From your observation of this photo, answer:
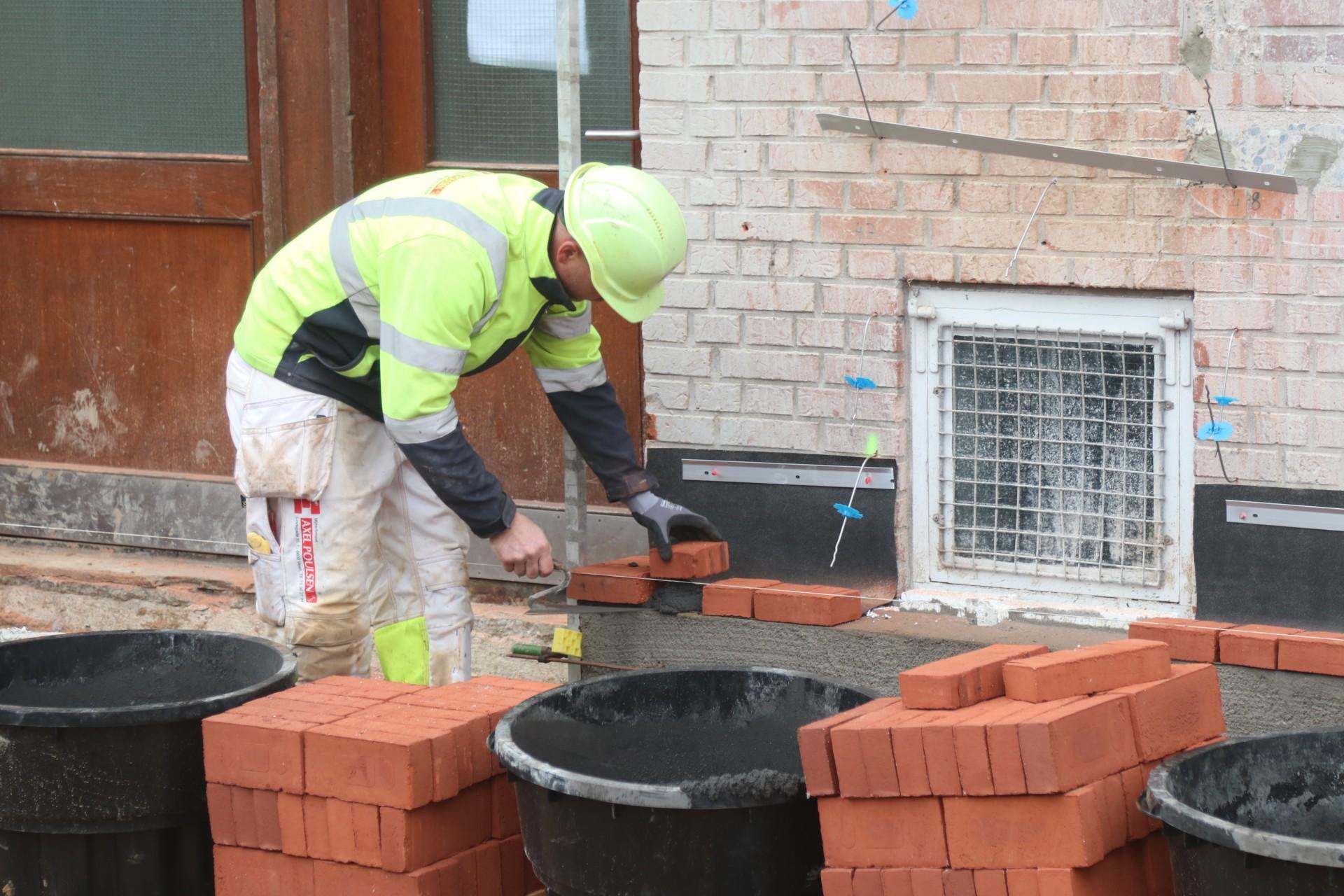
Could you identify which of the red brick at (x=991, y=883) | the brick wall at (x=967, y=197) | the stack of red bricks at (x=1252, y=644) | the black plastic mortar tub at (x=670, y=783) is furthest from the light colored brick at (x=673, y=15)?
the red brick at (x=991, y=883)

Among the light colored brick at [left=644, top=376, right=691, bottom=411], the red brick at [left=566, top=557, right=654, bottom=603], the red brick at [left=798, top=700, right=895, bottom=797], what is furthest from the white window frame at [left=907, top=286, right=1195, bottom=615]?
the red brick at [left=798, top=700, right=895, bottom=797]

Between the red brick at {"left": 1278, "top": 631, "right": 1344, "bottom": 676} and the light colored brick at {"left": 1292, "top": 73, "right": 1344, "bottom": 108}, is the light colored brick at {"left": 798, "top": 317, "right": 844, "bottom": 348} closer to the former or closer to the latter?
the light colored brick at {"left": 1292, "top": 73, "right": 1344, "bottom": 108}

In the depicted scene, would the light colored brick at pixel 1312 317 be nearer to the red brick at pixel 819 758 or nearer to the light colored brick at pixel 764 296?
the light colored brick at pixel 764 296

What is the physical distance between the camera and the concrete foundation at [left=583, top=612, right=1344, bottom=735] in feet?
13.9

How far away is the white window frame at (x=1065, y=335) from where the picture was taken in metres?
4.44

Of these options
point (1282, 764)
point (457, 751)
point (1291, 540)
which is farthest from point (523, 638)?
point (1282, 764)

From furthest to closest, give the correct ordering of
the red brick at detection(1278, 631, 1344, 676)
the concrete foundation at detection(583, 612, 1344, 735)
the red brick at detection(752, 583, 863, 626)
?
the red brick at detection(752, 583, 863, 626) < the concrete foundation at detection(583, 612, 1344, 735) < the red brick at detection(1278, 631, 1344, 676)

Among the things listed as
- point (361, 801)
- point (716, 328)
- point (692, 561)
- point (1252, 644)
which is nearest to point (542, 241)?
point (716, 328)

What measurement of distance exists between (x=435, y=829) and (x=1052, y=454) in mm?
2181

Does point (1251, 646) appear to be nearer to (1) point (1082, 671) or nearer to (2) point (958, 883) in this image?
(1) point (1082, 671)

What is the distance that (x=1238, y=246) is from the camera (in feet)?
13.9

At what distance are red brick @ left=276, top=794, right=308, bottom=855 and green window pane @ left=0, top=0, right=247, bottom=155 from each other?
3.16 m

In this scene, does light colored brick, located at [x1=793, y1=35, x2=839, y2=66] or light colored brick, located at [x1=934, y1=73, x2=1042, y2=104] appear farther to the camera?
light colored brick, located at [x1=793, y1=35, x2=839, y2=66]

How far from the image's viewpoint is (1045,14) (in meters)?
4.35
